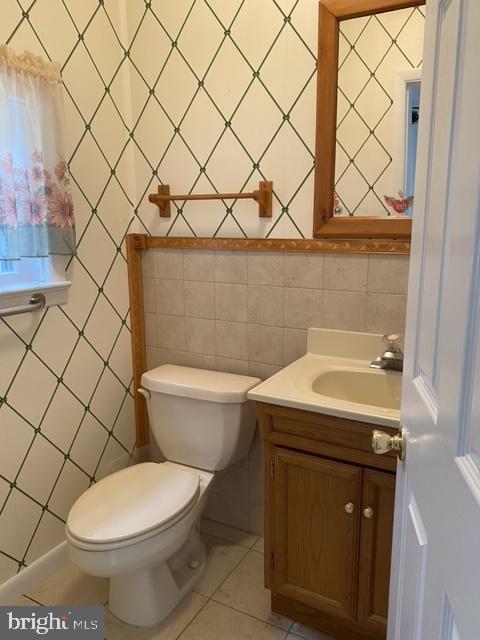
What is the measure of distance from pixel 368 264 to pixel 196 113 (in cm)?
89

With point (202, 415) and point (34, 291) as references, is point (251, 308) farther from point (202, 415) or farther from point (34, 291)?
point (34, 291)

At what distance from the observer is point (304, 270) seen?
1.74m

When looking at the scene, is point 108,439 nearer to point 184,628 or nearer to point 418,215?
point 184,628

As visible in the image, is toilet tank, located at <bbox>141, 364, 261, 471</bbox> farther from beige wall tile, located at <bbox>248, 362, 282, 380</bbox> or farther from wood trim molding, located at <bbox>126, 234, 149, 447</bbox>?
wood trim molding, located at <bbox>126, 234, 149, 447</bbox>

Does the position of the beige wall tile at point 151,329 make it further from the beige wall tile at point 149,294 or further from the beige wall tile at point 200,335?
the beige wall tile at point 200,335

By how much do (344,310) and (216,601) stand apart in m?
1.15

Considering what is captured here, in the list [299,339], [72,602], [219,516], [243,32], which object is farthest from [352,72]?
[72,602]

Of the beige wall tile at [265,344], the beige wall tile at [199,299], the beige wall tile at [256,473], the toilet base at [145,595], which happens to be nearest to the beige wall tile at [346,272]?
the beige wall tile at [265,344]

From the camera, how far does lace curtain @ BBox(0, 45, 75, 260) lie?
1.45 m

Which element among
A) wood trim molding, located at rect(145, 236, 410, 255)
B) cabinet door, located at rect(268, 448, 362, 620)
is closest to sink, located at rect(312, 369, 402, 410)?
cabinet door, located at rect(268, 448, 362, 620)

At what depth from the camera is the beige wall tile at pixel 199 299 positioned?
1.95 meters

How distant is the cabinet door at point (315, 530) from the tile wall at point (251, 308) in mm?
477

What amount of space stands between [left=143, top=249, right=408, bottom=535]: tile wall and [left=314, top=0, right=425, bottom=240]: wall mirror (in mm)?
158

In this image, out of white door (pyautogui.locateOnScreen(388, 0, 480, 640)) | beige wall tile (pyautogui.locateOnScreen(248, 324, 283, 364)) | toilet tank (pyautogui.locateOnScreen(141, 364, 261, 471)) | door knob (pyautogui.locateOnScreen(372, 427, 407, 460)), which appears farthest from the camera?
beige wall tile (pyautogui.locateOnScreen(248, 324, 283, 364))
